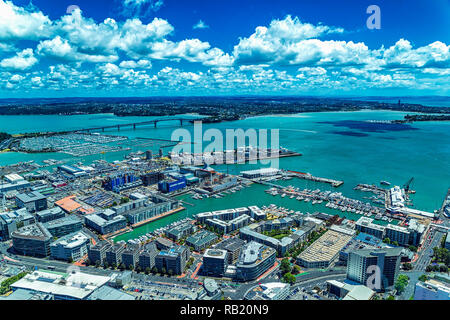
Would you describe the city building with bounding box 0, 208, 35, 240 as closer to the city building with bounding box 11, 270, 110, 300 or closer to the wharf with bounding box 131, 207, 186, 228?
the city building with bounding box 11, 270, 110, 300

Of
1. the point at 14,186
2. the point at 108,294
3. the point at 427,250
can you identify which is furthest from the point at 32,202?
the point at 427,250

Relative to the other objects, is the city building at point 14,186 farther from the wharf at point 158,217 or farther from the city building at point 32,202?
the wharf at point 158,217

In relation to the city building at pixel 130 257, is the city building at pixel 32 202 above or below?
above

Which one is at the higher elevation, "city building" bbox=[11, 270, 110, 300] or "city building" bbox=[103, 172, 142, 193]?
"city building" bbox=[103, 172, 142, 193]

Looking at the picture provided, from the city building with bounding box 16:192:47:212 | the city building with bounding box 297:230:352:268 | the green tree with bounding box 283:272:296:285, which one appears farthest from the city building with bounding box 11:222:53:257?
the city building with bounding box 297:230:352:268

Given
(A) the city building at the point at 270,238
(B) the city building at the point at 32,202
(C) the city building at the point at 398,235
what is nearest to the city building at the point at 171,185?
(B) the city building at the point at 32,202

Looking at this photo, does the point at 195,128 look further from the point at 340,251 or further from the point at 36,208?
the point at 340,251
